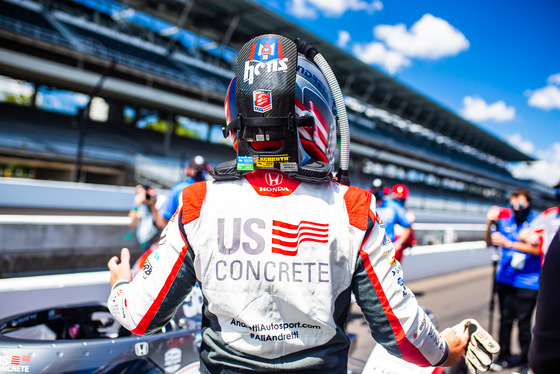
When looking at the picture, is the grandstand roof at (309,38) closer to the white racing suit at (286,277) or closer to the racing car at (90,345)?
the racing car at (90,345)

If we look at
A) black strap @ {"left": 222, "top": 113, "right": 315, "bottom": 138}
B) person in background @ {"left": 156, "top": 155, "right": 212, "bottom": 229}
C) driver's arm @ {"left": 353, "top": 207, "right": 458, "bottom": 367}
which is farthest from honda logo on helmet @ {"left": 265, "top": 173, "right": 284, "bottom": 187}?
person in background @ {"left": 156, "top": 155, "right": 212, "bottom": 229}

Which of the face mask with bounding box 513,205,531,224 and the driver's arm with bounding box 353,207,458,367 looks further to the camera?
the face mask with bounding box 513,205,531,224

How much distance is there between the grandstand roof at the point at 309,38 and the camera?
2153 centimetres

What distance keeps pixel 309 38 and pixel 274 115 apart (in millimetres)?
27004

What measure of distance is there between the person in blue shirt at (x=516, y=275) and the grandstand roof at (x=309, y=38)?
68.5 feet

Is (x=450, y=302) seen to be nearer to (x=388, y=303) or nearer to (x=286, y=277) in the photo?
(x=388, y=303)

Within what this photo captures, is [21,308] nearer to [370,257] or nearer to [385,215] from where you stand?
[370,257]

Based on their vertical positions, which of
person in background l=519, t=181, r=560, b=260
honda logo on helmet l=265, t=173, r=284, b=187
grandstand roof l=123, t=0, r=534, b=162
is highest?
grandstand roof l=123, t=0, r=534, b=162

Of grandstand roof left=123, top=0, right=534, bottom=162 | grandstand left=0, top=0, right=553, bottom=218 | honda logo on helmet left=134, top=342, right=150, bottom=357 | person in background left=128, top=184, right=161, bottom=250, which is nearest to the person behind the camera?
honda logo on helmet left=134, top=342, right=150, bottom=357

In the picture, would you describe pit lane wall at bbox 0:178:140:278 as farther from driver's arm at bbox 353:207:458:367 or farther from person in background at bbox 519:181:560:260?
driver's arm at bbox 353:207:458:367

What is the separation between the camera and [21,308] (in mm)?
3291

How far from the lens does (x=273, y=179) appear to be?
115cm

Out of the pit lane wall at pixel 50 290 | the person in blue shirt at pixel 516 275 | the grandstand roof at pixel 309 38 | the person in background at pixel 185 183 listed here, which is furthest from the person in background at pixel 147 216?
the grandstand roof at pixel 309 38

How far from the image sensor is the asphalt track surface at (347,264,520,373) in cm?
445
